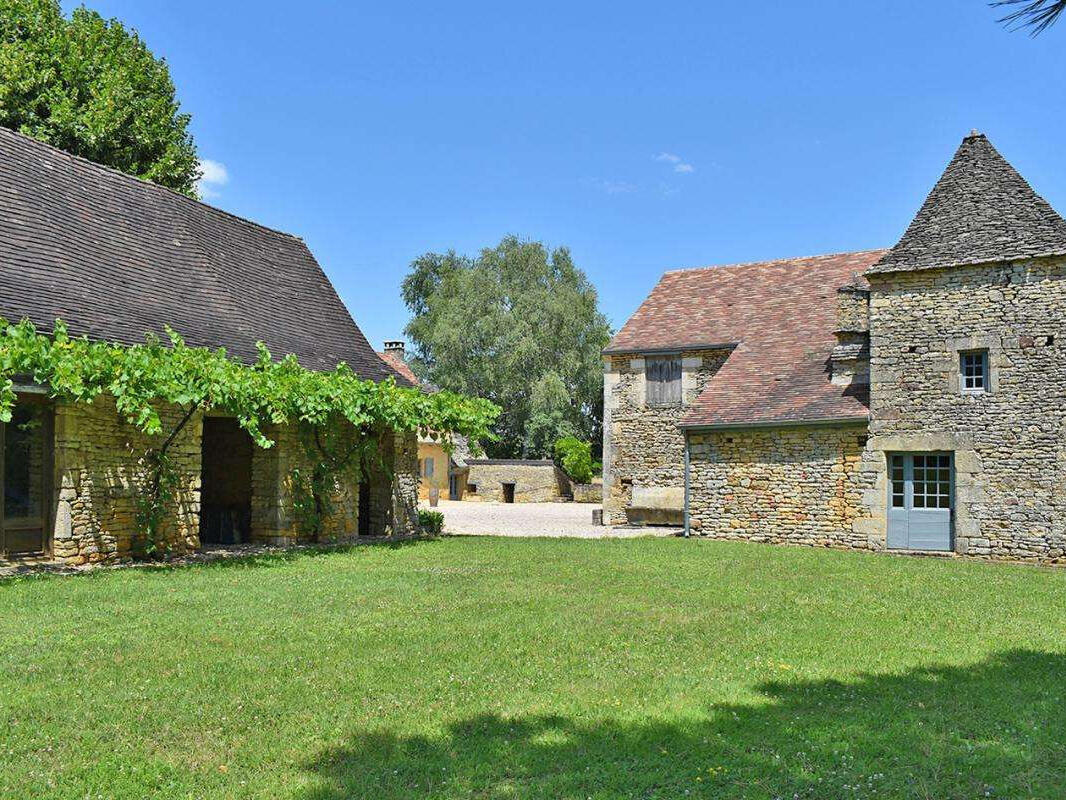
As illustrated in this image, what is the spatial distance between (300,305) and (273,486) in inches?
166

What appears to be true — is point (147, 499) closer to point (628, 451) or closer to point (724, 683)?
point (724, 683)

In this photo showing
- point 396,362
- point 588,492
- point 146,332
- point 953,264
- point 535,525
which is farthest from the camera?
point 588,492

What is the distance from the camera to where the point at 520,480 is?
35531mm

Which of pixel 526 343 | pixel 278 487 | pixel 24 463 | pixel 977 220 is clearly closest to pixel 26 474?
pixel 24 463

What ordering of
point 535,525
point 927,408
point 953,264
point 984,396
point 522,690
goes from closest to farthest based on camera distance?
1. point 522,690
2. point 984,396
3. point 953,264
4. point 927,408
5. point 535,525

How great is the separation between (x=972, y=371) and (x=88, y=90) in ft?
66.3

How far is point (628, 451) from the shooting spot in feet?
72.7

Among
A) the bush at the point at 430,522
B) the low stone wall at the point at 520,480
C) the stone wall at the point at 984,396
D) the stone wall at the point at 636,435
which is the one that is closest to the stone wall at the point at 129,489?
the bush at the point at 430,522

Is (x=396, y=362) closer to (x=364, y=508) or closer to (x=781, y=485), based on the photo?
(x=364, y=508)

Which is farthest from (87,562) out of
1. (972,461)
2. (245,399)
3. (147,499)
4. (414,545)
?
(972,461)

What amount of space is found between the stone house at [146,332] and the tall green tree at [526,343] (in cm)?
1902

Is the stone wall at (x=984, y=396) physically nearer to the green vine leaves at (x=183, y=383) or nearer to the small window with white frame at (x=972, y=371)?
the small window with white frame at (x=972, y=371)

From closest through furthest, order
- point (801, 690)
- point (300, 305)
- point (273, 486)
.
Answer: point (801, 690)
point (273, 486)
point (300, 305)

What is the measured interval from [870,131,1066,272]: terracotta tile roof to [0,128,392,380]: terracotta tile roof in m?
9.86
